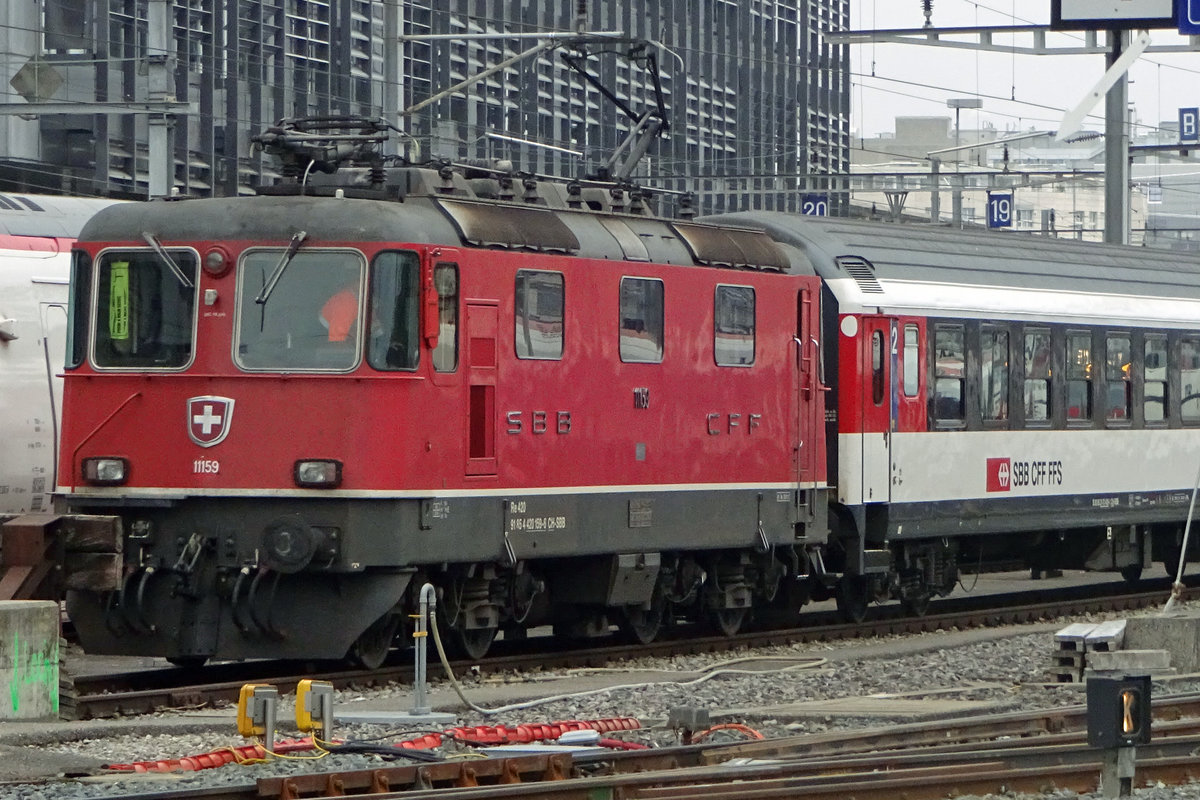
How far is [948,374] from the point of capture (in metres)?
19.9

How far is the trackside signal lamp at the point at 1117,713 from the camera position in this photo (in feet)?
31.2

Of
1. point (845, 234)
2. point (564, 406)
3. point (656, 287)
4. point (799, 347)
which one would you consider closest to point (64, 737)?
point (564, 406)

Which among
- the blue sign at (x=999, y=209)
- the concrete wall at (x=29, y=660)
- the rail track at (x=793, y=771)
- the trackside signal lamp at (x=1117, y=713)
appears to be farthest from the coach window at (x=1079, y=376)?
the blue sign at (x=999, y=209)

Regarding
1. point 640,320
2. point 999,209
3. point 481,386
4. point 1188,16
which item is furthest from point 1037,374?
point 999,209

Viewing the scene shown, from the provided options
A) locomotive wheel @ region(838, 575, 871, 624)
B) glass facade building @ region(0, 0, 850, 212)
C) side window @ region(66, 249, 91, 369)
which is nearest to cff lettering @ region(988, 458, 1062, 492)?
locomotive wheel @ region(838, 575, 871, 624)

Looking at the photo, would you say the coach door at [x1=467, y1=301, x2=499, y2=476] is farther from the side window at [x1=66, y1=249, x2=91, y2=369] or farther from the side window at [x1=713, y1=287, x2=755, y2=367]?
the side window at [x1=713, y1=287, x2=755, y2=367]

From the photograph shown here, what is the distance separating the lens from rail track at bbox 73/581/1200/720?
1352 cm

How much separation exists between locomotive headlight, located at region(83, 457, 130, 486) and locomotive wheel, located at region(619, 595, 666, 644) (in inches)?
178

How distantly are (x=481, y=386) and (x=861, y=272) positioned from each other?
18.2 feet

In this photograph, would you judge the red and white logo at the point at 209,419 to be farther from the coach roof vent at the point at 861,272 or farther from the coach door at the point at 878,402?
the coach roof vent at the point at 861,272

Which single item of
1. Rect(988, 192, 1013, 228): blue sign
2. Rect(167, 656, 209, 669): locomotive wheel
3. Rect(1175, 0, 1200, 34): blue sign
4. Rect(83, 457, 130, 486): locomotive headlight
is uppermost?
Rect(988, 192, 1013, 228): blue sign

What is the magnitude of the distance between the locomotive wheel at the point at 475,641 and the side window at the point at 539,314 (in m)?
2.10

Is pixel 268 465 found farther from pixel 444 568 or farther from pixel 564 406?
pixel 564 406

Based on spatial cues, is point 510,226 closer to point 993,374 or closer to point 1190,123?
point 993,374
